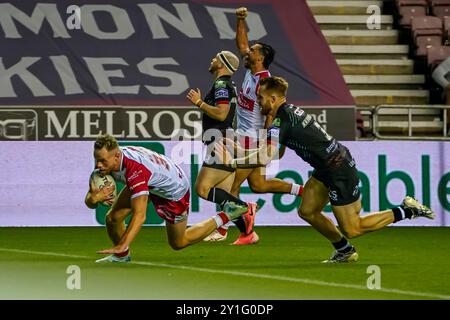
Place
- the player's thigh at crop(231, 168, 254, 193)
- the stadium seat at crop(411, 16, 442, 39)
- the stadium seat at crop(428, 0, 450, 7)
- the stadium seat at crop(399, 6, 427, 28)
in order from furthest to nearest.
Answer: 1. the stadium seat at crop(428, 0, 450, 7)
2. the stadium seat at crop(399, 6, 427, 28)
3. the stadium seat at crop(411, 16, 442, 39)
4. the player's thigh at crop(231, 168, 254, 193)

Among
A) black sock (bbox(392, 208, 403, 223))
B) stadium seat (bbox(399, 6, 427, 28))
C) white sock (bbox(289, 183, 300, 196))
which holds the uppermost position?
stadium seat (bbox(399, 6, 427, 28))

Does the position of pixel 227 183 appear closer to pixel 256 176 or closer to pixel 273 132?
pixel 256 176

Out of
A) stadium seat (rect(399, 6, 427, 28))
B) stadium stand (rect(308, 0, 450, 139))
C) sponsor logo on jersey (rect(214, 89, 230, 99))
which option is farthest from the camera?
stadium seat (rect(399, 6, 427, 28))

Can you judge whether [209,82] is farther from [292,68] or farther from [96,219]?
[96,219]

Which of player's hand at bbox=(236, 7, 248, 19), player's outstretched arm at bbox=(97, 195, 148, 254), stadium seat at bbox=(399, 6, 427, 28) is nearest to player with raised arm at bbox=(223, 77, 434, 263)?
player's outstretched arm at bbox=(97, 195, 148, 254)

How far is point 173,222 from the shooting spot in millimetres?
12570

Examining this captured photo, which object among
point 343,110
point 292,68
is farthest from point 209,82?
point 343,110

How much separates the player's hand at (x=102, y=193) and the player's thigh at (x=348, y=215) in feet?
6.70

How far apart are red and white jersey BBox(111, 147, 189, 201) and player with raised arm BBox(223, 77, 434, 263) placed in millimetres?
573

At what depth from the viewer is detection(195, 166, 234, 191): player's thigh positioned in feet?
49.1

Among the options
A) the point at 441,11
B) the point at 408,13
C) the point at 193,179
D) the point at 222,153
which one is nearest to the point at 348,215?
the point at 222,153

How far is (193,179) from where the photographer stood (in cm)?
1862

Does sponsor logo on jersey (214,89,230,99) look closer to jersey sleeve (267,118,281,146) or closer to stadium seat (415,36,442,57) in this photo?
jersey sleeve (267,118,281,146)

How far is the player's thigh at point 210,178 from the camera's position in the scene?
49.1ft
